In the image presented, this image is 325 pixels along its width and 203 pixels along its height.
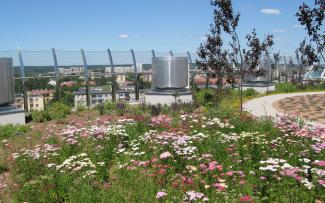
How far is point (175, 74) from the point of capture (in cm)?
1969

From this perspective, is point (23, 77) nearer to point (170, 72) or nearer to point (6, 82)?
point (6, 82)

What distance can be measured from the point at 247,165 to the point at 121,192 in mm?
2242

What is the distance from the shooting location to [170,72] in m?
19.6

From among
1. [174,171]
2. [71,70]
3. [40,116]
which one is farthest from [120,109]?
[174,171]

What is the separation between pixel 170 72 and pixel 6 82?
8013 mm

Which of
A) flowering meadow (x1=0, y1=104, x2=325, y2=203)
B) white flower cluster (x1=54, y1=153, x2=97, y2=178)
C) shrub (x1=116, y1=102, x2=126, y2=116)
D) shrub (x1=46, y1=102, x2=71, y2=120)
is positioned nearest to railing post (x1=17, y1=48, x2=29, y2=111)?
shrub (x1=46, y1=102, x2=71, y2=120)

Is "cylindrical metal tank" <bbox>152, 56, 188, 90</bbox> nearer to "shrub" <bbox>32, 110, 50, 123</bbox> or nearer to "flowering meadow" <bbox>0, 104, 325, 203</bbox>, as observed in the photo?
"shrub" <bbox>32, 110, 50, 123</bbox>

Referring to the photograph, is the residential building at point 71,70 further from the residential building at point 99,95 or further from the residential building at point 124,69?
the residential building at point 124,69

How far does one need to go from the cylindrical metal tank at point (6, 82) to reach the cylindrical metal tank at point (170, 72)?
24.2ft

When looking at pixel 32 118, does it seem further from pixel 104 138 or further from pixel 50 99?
pixel 104 138

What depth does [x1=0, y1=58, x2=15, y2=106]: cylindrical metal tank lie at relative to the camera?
14.2m

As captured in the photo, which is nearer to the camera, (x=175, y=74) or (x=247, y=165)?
(x=247, y=165)

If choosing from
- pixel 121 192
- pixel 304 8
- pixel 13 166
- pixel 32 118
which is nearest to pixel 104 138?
pixel 13 166

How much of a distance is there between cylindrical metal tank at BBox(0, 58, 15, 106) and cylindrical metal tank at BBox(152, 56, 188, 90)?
24.2ft
